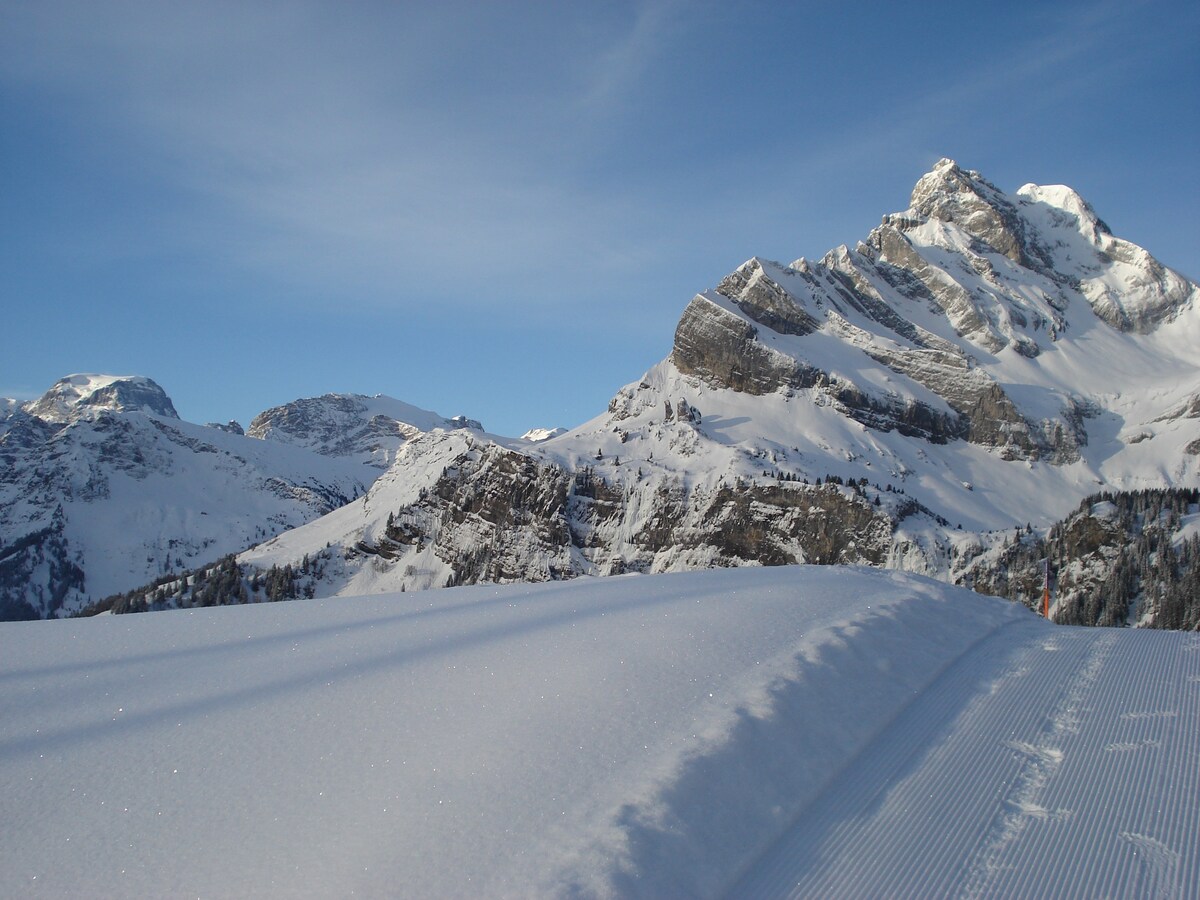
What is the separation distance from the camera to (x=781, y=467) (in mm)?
117750

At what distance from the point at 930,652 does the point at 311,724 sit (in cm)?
1036

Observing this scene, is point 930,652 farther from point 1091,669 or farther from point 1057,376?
point 1057,376

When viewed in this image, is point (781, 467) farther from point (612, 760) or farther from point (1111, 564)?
point (612, 760)

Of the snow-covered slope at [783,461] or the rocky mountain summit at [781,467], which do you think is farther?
the snow-covered slope at [783,461]

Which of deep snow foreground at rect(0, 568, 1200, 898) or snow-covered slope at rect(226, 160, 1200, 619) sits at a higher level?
snow-covered slope at rect(226, 160, 1200, 619)

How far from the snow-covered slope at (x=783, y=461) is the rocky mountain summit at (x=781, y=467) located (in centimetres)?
35

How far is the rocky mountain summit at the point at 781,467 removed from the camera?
10819 centimetres

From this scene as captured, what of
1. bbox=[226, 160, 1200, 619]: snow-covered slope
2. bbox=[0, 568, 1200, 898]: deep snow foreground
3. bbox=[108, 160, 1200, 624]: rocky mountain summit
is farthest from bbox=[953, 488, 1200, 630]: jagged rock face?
bbox=[0, 568, 1200, 898]: deep snow foreground

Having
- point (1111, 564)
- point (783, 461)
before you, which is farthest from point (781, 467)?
point (1111, 564)

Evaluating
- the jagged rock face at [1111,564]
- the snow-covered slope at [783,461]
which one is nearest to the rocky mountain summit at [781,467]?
the snow-covered slope at [783,461]

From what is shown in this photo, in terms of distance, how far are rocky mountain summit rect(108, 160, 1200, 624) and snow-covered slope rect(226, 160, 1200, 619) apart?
350 mm

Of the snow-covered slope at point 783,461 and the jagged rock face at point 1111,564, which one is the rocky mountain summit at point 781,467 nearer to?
the snow-covered slope at point 783,461

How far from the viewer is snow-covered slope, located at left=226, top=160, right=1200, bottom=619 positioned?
109375mm

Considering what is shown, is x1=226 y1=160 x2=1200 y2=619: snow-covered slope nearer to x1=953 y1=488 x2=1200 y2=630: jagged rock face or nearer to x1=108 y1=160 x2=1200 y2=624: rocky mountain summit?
x1=108 y1=160 x2=1200 y2=624: rocky mountain summit
